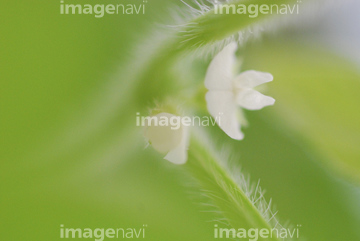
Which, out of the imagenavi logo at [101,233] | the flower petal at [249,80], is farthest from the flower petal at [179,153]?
the imagenavi logo at [101,233]

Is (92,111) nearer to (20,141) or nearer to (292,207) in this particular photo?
(20,141)

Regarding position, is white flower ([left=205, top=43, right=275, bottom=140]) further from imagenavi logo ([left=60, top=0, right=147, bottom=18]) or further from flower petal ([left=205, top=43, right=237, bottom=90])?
imagenavi logo ([left=60, top=0, right=147, bottom=18])

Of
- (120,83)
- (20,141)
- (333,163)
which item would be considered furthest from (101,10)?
(333,163)

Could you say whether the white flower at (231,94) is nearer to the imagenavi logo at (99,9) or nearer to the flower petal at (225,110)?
the flower petal at (225,110)

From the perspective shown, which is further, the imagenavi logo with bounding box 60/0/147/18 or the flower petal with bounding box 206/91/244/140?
the imagenavi logo with bounding box 60/0/147/18

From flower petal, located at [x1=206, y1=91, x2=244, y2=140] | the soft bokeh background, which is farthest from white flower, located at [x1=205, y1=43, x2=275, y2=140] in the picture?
the soft bokeh background

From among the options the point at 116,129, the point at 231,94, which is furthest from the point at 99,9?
the point at 231,94

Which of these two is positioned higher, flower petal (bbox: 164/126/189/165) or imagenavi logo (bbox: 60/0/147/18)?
imagenavi logo (bbox: 60/0/147/18)
